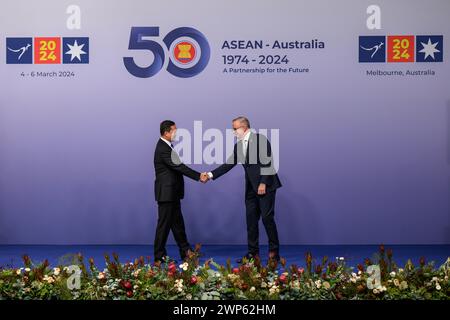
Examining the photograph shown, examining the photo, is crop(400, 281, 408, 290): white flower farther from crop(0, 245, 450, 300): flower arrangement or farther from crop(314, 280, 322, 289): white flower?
crop(314, 280, 322, 289): white flower

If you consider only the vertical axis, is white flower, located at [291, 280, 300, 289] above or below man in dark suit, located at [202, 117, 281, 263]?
below

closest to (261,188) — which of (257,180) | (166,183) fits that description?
(257,180)

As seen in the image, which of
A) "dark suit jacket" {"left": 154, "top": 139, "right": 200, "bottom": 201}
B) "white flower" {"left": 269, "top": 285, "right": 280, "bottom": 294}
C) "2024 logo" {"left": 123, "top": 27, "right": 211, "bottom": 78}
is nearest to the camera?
"white flower" {"left": 269, "top": 285, "right": 280, "bottom": 294}

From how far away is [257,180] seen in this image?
6211mm

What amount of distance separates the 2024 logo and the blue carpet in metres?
2.23

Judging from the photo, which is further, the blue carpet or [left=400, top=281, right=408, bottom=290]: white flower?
the blue carpet

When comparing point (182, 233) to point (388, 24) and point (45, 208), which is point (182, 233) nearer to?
point (45, 208)

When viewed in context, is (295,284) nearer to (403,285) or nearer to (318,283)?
(318,283)

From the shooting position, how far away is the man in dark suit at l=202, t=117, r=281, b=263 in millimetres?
6180

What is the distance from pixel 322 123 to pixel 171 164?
234 centimetres

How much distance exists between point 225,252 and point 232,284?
151 inches

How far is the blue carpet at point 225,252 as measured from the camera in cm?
658

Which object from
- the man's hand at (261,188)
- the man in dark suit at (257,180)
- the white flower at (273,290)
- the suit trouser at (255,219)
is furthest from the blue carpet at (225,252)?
the white flower at (273,290)

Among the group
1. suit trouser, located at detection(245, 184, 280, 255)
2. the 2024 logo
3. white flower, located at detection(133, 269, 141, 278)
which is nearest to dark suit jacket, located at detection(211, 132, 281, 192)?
suit trouser, located at detection(245, 184, 280, 255)
